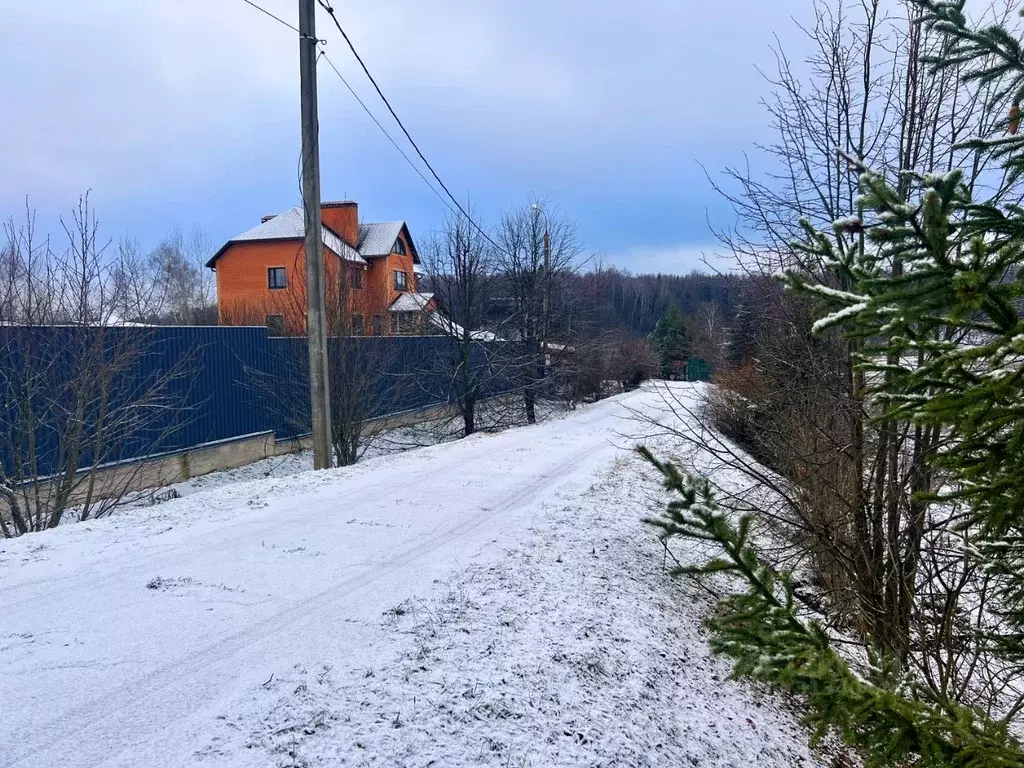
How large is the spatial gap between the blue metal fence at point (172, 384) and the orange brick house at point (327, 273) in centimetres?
98

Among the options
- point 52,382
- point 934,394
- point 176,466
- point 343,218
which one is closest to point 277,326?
point 176,466

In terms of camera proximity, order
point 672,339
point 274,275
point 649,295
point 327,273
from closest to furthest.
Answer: point 327,273
point 274,275
point 672,339
point 649,295

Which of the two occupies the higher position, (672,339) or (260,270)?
(260,270)

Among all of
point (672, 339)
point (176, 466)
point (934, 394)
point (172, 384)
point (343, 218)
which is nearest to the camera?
point (934, 394)

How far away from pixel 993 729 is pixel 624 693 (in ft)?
7.02

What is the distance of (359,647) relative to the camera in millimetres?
3803

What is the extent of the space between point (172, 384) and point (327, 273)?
13.5ft

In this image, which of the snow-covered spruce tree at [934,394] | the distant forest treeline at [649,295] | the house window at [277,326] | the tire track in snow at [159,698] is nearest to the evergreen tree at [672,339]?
the distant forest treeline at [649,295]

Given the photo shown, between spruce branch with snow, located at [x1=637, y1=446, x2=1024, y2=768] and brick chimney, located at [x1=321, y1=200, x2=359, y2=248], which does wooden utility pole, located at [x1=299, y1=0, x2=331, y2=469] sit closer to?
spruce branch with snow, located at [x1=637, y1=446, x2=1024, y2=768]

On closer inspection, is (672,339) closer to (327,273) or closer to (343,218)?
(343,218)

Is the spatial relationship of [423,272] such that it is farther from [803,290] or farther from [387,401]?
[803,290]

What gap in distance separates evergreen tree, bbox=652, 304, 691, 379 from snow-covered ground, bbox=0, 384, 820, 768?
39375mm

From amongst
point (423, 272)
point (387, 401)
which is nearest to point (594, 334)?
point (423, 272)

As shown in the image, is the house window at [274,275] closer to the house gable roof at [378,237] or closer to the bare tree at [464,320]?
the house gable roof at [378,237]
